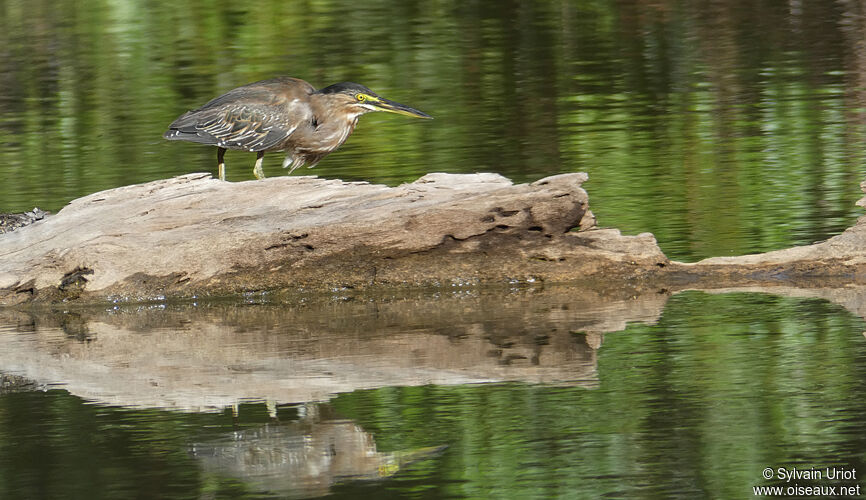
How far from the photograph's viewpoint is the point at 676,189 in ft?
36.2

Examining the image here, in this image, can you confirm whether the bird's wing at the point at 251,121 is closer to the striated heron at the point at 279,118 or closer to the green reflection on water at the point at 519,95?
the striated heron at the point at 279,118

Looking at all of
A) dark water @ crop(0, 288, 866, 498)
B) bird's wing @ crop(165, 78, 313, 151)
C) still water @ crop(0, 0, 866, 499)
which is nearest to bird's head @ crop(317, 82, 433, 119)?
bird's wing @ crop(165, 78, 313, 151)

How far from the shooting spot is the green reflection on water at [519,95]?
11.1 m

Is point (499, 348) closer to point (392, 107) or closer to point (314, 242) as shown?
point (314, 242)

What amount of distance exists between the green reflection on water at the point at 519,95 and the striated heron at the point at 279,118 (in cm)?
193

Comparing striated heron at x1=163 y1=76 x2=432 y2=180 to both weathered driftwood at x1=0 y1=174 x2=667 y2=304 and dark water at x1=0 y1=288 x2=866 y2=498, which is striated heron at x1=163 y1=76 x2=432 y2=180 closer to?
weathered driftwood at x1=0 y1=174 x2=667 y2=304

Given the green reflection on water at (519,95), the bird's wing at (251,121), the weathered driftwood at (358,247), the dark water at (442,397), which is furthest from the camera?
the green reflection on water at (519,95)

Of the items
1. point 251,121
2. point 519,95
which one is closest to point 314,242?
point 251,121

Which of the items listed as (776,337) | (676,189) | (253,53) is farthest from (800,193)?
(253,53)

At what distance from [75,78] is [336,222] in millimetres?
12419

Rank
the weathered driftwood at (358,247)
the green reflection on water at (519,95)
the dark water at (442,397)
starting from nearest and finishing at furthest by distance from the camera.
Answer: the dark water at (442,397) < the weathered driftwood at (358,247) < the green reflection on water at (519,95)

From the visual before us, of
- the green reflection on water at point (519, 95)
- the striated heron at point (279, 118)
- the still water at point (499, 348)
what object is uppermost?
the striated heron at point (279, 118)

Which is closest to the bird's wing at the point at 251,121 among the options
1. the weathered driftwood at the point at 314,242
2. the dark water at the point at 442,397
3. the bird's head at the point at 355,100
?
the bird's head at the point at 355,100

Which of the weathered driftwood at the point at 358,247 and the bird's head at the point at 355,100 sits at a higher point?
the bird's head at the point at 355,100
